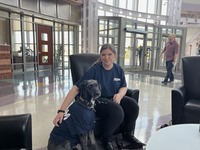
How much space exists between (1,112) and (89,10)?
21.8 ft

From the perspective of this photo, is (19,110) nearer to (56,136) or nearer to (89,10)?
(56,136)

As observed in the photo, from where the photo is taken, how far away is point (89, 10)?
28.0 ft

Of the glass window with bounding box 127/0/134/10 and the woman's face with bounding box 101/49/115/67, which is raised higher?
the glass window with bounding box 127/0/134/10

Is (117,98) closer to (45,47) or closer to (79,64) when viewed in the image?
(79,64)

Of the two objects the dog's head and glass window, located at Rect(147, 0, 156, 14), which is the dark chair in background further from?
glass window, located at Rect(147, 0, 156, 14)

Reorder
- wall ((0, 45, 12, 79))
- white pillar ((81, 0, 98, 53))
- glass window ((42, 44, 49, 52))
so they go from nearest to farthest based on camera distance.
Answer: wall ((0, 45, 12, 79)) < glass window ((42, 44, 49, 52)) < white pillar ((81, 0, 98, 53))

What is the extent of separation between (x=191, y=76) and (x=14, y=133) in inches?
89.8

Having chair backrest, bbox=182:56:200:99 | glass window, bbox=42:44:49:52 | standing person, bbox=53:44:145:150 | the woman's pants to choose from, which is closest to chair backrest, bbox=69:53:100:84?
standing person, bbox=53:44:145:150

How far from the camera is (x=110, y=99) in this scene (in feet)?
6.37

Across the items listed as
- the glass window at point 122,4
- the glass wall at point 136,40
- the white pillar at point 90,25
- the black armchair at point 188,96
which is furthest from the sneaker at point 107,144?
the glass window at point 122,4

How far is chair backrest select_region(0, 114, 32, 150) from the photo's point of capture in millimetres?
1315

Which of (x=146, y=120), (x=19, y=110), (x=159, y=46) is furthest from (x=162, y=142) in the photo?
(x=159, y=46)

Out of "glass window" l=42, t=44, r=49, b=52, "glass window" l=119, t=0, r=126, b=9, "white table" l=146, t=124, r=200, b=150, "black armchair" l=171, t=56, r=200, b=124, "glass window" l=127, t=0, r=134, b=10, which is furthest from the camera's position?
"glass window" l=127, t=0, r=134, b=10

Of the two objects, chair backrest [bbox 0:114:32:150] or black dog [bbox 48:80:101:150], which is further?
black dog [bbox 48:80:101:150]
